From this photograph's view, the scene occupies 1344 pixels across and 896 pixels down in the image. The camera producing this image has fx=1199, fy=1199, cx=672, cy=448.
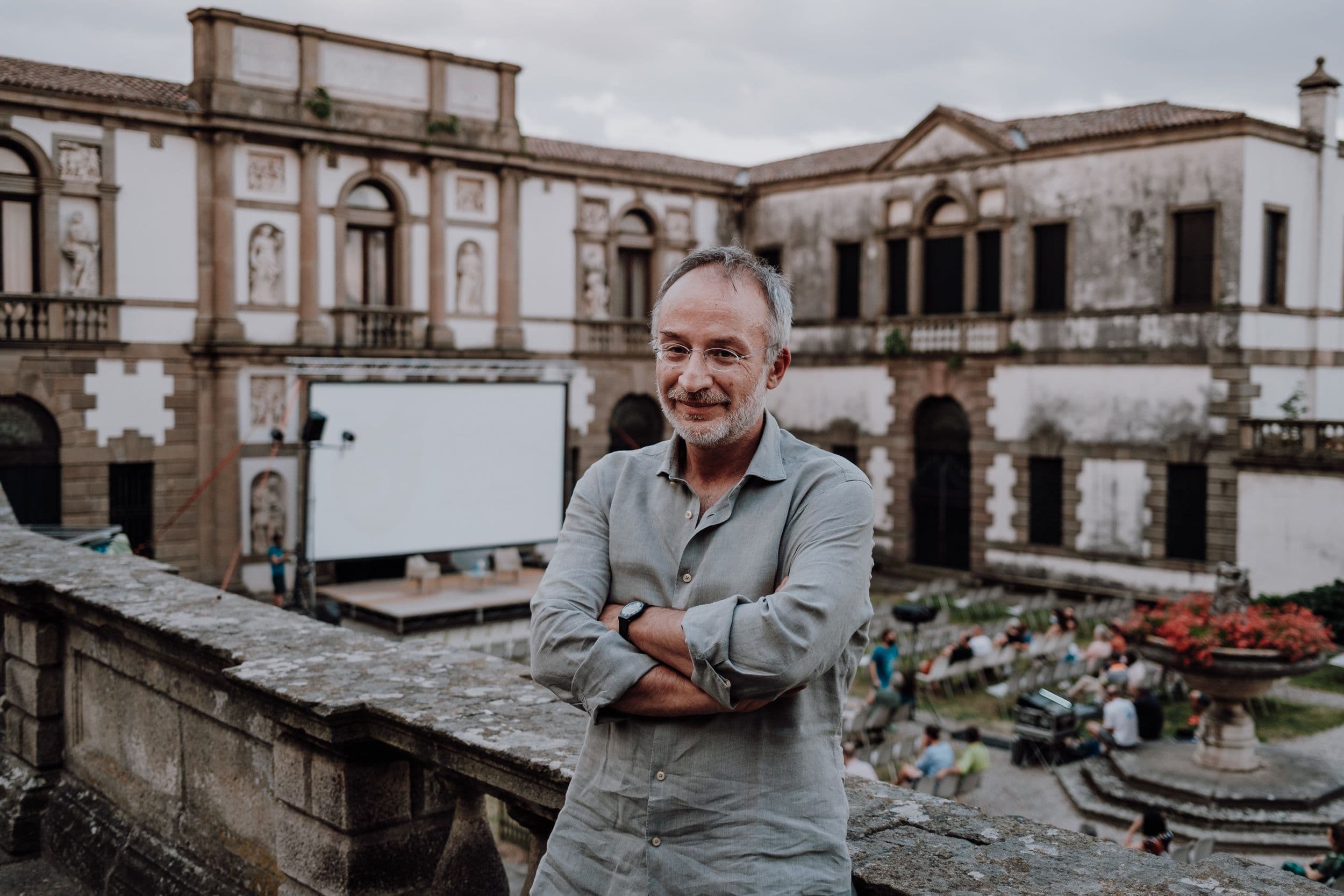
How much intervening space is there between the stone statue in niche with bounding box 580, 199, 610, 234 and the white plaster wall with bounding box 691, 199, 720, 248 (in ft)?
6.77

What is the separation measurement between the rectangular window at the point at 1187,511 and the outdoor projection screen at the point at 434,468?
33.7ft

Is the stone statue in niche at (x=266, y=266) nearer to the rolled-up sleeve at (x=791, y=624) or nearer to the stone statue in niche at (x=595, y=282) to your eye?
the stone statue in niche at (x=595, y=282)

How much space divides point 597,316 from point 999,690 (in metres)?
12.0

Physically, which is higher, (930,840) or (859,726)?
(930,840)

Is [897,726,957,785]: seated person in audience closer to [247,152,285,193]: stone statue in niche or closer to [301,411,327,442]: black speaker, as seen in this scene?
[301,411,327,442]: black speaker

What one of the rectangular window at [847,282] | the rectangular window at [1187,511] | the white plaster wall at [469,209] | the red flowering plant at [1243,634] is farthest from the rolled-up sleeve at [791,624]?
the rectangular window at [847,282]

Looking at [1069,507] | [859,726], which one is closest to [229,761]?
[859,726]

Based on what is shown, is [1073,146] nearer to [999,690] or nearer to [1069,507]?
[1069,507]

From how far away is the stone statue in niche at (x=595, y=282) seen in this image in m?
23.0

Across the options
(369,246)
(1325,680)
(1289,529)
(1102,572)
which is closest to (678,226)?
(369,246)

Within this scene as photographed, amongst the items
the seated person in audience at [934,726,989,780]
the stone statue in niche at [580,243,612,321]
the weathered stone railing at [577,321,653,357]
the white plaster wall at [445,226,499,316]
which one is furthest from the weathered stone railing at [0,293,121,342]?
the seated person in audience at [934,726,989,780]

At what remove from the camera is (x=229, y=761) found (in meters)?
3.73

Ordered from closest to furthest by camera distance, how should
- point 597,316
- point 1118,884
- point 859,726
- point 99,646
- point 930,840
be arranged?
point 1118,884
point 930,840
point 99,646
point 859,726
point 597,316

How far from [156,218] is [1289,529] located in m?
17.7
